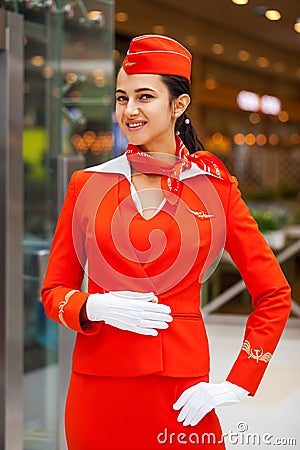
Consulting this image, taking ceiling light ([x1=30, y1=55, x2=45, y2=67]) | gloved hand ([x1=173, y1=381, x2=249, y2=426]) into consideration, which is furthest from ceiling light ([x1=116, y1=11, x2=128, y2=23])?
gloved hand ([x1=173, y1=381, x2=249, y2=426])

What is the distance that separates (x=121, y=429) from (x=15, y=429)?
3.52 feet

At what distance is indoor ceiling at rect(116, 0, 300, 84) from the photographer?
2.34 m

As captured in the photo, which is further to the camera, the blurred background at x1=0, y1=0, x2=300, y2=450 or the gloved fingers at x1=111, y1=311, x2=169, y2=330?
the blurred background at x1=0, y1=0, x2=300, y2=450

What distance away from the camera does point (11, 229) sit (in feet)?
8.66

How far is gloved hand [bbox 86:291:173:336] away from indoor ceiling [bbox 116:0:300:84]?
32.4 inches

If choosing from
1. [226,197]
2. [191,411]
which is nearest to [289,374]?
[191,411]

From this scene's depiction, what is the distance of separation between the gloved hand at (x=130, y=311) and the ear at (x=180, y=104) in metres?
0.38

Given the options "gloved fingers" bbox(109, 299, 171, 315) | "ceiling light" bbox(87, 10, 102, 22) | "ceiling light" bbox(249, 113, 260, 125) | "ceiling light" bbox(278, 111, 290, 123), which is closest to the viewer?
"gloved fingers" bbox(109, 299, 171, 315)

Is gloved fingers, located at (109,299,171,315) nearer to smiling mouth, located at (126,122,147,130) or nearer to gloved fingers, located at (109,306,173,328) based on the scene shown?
gloved fingers, located at (109,306,173,328)

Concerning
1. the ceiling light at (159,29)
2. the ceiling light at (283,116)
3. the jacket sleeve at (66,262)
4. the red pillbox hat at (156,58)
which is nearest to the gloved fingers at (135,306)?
the jacket sleeve at (66,262)

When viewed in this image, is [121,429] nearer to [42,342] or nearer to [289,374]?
[289,374]

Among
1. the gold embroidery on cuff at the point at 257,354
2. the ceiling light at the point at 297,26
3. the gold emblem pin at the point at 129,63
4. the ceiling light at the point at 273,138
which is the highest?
the ceiling light at the point at 297,26

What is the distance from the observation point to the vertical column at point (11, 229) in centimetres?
261

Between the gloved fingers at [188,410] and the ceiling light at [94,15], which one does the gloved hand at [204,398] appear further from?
the ceiling light at [94,15]
